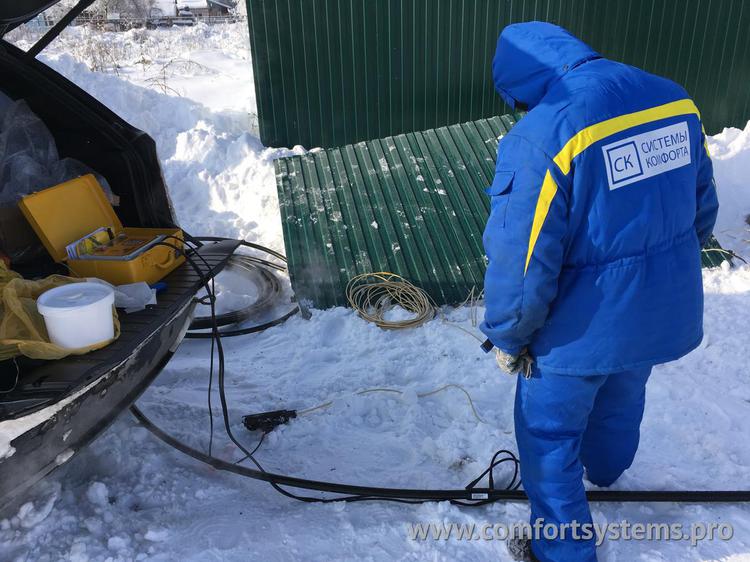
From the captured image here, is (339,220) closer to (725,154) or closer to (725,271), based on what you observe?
(725,271)

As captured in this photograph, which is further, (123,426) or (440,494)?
(123,426)

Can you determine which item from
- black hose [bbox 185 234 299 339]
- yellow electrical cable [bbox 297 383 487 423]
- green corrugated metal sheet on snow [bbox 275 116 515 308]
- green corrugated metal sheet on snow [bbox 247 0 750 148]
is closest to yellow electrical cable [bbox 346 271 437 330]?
green corrugated metal sheet on snow [bbox 275 116 515 308]

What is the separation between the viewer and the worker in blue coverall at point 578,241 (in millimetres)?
2250

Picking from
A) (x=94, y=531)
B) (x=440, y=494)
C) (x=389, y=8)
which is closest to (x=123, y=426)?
(x=94, y=531)

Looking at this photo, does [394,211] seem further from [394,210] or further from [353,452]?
[353,452]

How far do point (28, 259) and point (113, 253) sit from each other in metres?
0.56

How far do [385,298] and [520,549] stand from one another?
8.15ft

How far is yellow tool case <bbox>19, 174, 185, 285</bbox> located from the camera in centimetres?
296

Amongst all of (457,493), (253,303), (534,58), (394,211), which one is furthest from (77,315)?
(394,211)

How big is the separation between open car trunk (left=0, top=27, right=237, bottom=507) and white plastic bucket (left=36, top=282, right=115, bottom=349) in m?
0.06

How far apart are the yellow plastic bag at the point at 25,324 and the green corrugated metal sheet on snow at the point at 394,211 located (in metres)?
2.54

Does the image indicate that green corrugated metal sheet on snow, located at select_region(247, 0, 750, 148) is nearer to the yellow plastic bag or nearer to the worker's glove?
the yellow plastic bag

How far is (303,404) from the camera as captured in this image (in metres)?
3.88

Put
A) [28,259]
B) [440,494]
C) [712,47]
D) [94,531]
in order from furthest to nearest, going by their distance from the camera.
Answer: [712,47] → [28,259] → [440,494] → [94,531]
